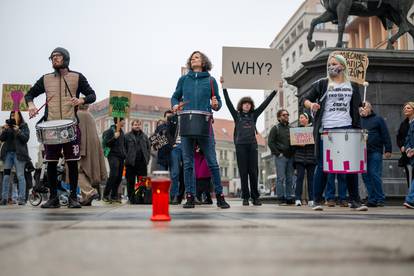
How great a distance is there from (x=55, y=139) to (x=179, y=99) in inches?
61.5

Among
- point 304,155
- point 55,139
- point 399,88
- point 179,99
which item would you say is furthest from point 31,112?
point 399,88

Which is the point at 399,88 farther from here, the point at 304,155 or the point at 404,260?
the point at 404,260

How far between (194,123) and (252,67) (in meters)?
2.62

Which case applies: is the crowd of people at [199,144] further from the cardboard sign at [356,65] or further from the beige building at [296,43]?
the beige building at [296,43]

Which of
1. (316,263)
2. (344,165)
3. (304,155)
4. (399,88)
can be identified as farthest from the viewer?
(399,88)

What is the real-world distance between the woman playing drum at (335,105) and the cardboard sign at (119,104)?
618 cm

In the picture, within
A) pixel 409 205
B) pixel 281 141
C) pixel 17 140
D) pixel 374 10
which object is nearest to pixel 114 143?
pixel 17 140

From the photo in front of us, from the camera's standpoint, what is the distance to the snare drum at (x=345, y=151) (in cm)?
575

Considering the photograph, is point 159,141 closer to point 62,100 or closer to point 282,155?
point 282,155

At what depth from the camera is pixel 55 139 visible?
619 cm

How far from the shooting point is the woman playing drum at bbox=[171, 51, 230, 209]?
6266mm

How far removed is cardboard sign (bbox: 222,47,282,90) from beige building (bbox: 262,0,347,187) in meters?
50.8

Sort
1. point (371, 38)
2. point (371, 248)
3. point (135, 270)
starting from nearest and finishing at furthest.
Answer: point (135, 270) < point (371, 248) < point (371, 38)

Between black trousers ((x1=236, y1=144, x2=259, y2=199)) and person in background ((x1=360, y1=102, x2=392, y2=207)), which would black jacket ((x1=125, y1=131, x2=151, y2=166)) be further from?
person in background ((x1=360, y1=102, x2=392, y2=207))
